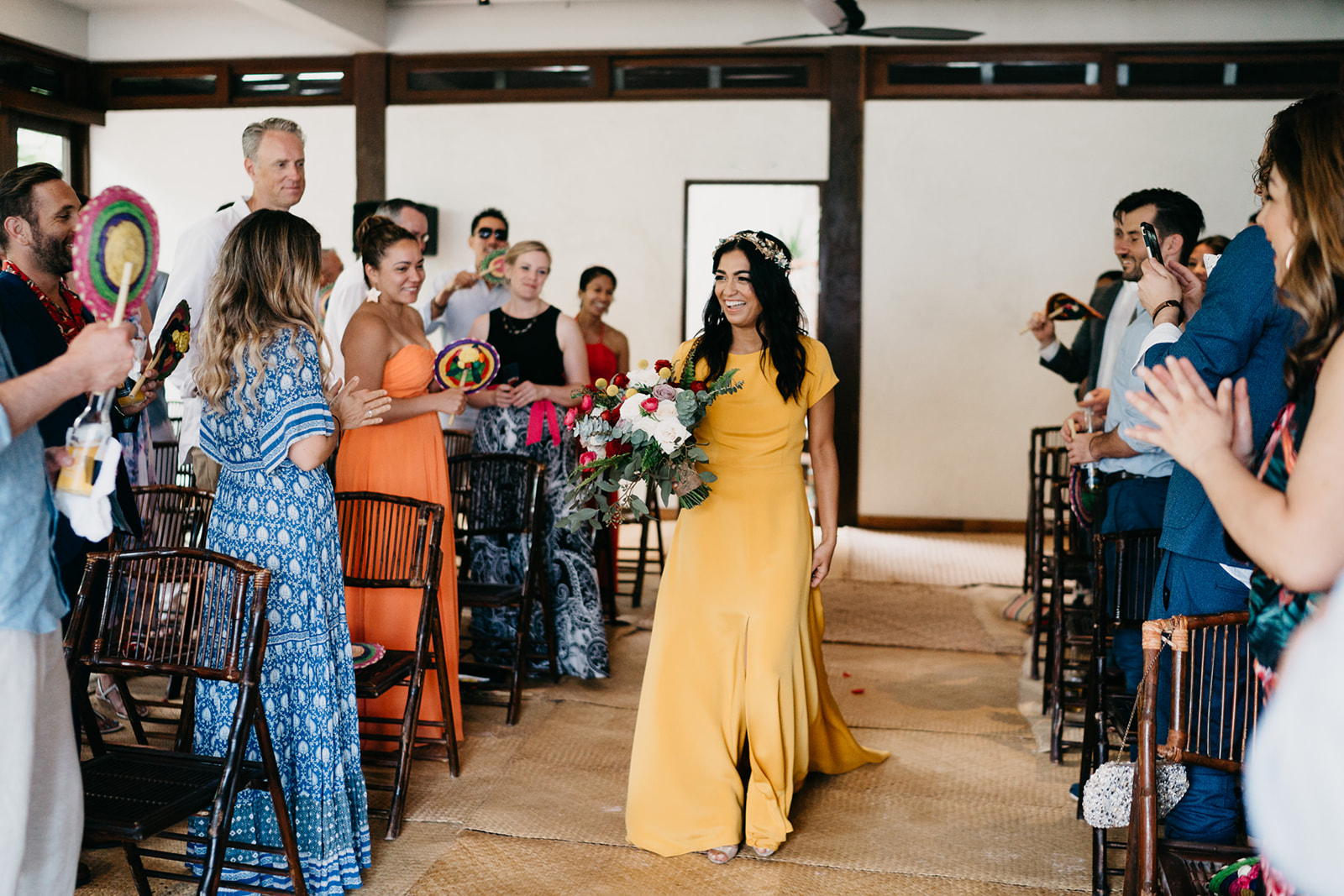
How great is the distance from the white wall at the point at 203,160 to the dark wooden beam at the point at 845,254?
401cm

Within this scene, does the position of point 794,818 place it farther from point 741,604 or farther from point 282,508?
point 282,508

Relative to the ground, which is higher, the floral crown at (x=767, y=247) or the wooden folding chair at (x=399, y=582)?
the floral crown at (x=767, y=247)

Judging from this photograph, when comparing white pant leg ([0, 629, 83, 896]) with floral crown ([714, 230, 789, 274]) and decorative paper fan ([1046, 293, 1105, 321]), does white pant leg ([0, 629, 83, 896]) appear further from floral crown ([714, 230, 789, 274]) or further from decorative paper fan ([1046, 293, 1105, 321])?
decorative paper fan ([1046, 293, 1105, 321])

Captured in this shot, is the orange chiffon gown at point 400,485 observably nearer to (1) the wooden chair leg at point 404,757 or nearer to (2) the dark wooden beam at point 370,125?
(1) the wooden chair leg at point 404,757

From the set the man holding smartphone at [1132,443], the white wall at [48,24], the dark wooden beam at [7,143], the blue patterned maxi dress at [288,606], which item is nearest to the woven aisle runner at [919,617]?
the man holding smartphone at [1132,443]

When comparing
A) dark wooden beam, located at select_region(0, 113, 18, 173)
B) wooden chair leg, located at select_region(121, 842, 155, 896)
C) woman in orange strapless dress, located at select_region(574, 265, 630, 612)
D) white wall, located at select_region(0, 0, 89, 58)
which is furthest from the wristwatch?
white wall, located at select_region(0, 0, 89, 58)

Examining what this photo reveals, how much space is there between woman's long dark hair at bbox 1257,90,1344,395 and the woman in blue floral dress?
6.98 ft

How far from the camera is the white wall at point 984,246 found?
8156 millimetres

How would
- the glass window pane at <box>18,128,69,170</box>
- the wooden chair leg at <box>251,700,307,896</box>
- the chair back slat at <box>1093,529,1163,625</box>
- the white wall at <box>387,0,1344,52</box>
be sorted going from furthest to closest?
the glass window pane at <box>18,128,69,170</box> < the white wall at <box>387,0,1344,52</box> < the chair back slat at <box>1093,529,1163,625</box> < the wooden chair leg at <box>251,700,307,896</box>

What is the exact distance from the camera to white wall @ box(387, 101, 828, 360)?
8547 mm

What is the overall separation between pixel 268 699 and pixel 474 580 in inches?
74.1

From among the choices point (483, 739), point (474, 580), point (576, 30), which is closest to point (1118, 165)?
point (576, 30)

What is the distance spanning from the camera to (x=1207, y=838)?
2.30 metres

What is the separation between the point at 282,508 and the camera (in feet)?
8.96
